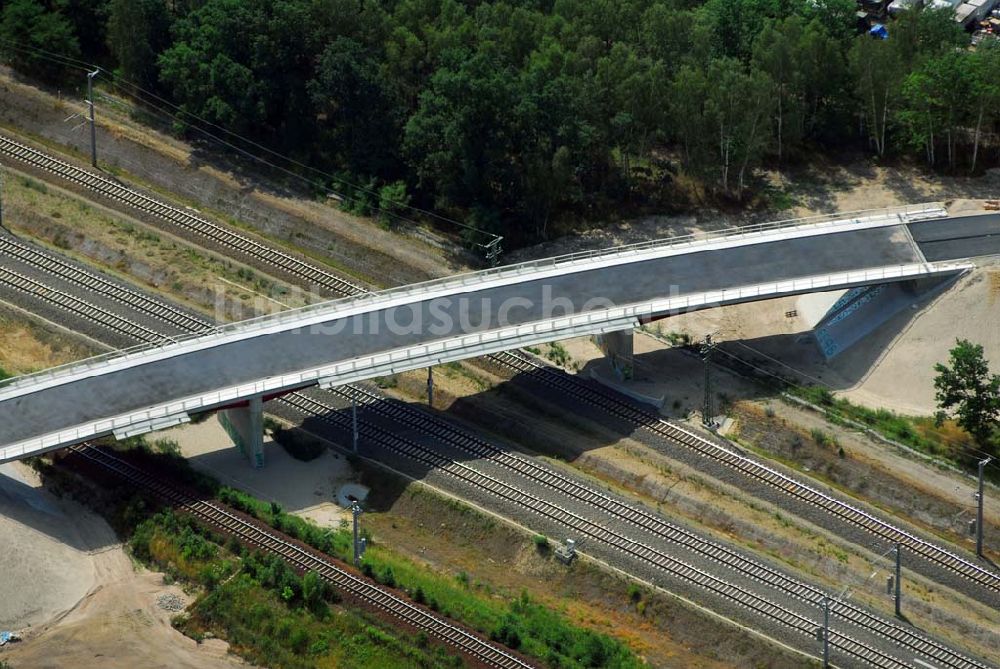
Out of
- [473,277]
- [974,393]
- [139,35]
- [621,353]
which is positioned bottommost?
[621,353]

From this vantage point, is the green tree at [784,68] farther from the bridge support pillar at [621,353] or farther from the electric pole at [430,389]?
the electric pole at [430,389]

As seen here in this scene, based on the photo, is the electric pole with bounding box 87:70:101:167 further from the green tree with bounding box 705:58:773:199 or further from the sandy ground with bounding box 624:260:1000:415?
the green tree with bounding box 705:58:773:199

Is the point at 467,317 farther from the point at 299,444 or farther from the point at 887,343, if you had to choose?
the point at 887,343

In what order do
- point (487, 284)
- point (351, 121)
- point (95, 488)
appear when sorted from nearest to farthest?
point (95, 488)
point (487, 284)
point (351, 121)

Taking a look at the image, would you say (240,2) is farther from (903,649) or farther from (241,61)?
(903,649)

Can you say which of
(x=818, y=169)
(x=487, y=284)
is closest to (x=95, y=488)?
(x=487, y=284)

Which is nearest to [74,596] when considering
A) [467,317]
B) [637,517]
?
[467,317]

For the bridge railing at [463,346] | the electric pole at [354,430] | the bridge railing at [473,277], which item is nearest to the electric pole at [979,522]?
the bridge railing at [463,346]
